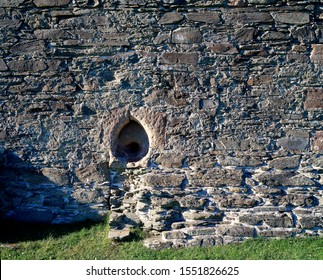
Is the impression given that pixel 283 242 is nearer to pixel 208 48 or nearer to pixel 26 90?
pixel 208 48

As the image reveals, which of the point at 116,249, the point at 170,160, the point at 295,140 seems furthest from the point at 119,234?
the point at 295,140

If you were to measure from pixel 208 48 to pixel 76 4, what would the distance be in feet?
5.24

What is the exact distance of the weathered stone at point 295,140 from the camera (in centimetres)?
484

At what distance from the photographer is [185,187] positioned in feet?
16.0

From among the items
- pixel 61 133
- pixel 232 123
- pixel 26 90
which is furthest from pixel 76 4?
pixel 232 123

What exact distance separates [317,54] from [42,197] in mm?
3533

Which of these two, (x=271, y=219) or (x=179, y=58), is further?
(x=179, y=58)

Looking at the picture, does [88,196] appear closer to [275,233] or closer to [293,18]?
[275,233]

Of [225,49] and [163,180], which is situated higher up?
[225,49]

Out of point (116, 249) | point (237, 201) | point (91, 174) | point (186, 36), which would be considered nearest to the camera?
point (116, 249)

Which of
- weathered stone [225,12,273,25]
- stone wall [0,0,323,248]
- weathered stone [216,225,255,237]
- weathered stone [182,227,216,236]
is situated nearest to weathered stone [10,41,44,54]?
stone wall [0,0,323,248]

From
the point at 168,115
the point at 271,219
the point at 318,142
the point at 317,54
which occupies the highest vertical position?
the point at 317,54

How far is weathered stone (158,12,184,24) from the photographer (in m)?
4.93

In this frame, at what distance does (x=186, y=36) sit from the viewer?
493 cm
